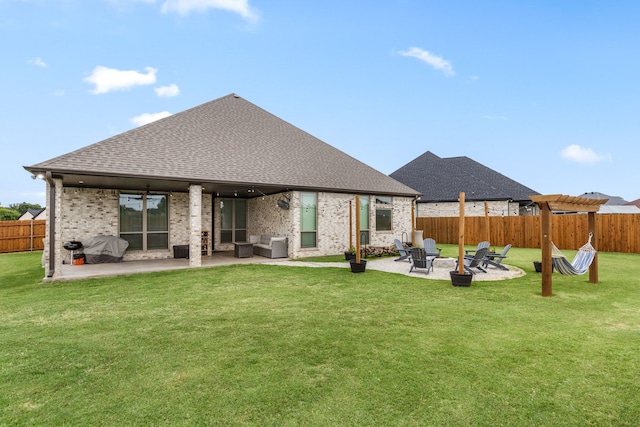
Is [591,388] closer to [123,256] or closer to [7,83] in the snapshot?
[123,256]

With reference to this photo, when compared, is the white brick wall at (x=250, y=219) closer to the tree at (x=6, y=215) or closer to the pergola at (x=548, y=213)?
the pergola at (x=548, y=213)

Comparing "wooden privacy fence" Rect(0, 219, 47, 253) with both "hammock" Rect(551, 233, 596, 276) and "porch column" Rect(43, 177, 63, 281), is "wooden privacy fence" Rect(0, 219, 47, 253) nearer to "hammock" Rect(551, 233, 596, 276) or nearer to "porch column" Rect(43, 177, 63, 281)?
"porch column" Rect(43, 177, 63, 281)

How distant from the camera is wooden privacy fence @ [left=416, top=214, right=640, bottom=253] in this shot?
49.1 feet

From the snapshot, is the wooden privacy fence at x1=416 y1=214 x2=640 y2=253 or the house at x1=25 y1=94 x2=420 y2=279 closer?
the house at x1=25 y1=94 x2=420 y2=279

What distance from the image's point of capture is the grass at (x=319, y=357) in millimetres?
2770

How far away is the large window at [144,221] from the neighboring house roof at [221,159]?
1.96ft

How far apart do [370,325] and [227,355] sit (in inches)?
88.6

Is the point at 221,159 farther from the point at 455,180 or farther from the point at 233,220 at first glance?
the point at 455,180

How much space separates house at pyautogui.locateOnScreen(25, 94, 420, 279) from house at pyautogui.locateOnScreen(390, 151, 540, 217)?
9199 mm

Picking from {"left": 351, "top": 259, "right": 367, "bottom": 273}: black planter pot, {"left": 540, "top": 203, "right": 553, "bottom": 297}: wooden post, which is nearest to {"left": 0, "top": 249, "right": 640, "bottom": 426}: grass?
{"left": 540, "top": 203, "right": 553, "bottom": 297}: wooden post

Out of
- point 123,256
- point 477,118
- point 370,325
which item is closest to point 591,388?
point 370,325

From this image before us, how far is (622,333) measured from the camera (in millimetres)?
4652

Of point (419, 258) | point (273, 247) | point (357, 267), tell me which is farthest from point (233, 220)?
point (419, 258)

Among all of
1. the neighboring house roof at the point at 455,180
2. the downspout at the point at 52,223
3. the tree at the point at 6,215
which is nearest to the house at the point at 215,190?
the downspout at the point at 52,223
